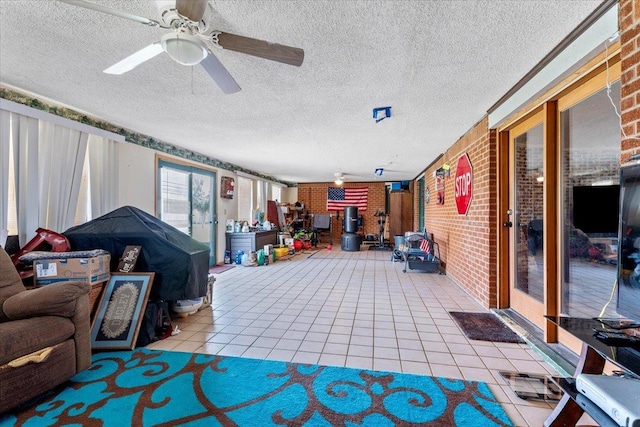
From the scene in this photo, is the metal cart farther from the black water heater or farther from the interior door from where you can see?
the black water heater

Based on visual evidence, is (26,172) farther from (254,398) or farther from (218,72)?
(254,398)

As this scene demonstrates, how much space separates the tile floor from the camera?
6.48ft

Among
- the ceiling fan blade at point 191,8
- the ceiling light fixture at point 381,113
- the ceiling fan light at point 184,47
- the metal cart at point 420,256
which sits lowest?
the metal cart at point 420,256

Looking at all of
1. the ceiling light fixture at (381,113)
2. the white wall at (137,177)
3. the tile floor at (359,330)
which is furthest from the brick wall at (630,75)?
the white wall at (137,177)

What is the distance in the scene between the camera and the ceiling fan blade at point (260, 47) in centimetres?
154

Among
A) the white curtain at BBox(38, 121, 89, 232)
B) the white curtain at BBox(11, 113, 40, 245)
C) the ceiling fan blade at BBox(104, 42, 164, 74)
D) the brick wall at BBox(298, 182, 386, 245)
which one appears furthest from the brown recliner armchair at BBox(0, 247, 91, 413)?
the brick wall at BBox(298, 182, 386, 245)

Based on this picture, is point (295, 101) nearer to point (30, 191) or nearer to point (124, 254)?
point (124, 254)

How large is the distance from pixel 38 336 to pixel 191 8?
207 cm

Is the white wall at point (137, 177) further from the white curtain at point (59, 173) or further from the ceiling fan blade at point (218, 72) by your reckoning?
the ceiling fan blade at point (218, 72)

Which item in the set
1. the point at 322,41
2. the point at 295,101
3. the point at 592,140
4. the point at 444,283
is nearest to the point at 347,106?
the point at 295,101

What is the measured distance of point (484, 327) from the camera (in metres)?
2.60

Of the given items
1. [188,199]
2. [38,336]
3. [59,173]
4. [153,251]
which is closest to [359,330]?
[153,251]

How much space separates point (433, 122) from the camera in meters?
3.47

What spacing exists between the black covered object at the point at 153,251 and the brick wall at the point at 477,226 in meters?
3.17
